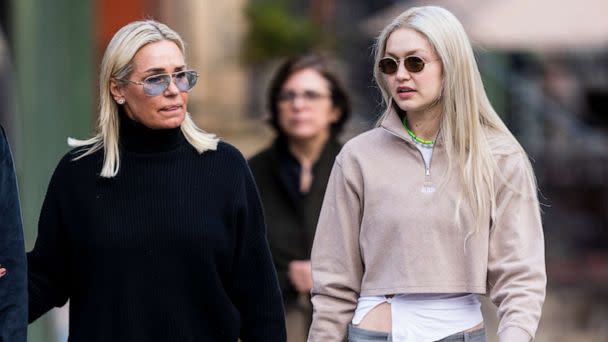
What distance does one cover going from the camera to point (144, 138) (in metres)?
5.33

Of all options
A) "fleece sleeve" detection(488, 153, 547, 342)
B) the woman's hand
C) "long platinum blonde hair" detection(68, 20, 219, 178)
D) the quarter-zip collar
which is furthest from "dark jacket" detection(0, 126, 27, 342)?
the woman's hand

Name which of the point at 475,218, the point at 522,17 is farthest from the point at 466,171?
the point at 522,17

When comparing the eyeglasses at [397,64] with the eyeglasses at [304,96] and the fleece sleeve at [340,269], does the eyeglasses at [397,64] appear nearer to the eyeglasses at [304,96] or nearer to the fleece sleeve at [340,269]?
the fleece sleeve at [340,269]

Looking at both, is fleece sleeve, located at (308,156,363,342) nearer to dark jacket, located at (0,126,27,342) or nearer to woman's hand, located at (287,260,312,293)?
dark jacket, located at (0,126,27,342)

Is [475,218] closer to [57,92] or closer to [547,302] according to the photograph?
[57,92]

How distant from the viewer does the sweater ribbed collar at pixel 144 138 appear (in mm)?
5324

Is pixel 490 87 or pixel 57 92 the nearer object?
pixel 57 92

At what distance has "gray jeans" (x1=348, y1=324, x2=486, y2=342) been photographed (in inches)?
201

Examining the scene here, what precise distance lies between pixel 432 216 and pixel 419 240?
9 centimetres

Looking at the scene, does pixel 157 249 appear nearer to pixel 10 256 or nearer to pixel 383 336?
pixel 10 256

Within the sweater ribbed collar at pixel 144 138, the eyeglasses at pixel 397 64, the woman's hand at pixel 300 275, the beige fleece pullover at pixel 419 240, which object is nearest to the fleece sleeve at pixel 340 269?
the beige fleece pullover at pixel 419 240

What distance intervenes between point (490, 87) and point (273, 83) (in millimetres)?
9857

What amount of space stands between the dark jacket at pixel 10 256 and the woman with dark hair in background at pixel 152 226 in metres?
0.41

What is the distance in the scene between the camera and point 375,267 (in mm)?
5227
